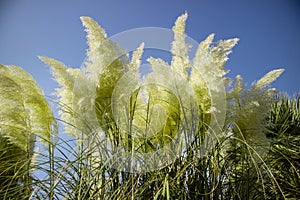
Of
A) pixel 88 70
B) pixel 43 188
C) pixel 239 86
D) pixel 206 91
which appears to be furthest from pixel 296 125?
pixel 43 188

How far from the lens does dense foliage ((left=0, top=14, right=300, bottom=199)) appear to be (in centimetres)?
200

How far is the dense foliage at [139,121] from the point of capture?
2.00 metres

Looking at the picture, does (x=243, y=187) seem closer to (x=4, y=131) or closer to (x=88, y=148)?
(x=88, y=148)

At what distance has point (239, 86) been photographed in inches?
90.1

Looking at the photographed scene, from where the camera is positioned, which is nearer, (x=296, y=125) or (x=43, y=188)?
(x=43, y=188)

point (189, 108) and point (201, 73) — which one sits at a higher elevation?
point (201, 73)

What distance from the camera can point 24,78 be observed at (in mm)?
2145

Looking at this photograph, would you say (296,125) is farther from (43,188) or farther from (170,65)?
(43,188)

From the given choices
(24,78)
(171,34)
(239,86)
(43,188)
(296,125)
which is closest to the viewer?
(43,188)

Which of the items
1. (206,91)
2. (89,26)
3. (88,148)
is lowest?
(88,148)

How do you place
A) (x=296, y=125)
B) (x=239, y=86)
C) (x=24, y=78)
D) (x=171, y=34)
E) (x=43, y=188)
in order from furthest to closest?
(x=296, y=125), (x=171, y=34), (x=239, y=86), (x=24, y=78), (x=43, y=188)

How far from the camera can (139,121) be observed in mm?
2291

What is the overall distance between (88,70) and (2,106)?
553mm

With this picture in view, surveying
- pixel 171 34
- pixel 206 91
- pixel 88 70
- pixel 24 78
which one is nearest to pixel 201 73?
pixel 206 91
